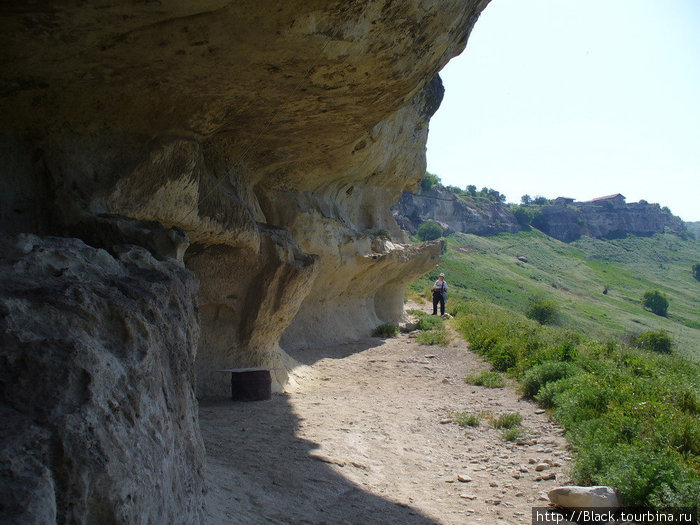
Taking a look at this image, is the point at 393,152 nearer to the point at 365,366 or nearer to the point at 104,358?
the point at 365,366

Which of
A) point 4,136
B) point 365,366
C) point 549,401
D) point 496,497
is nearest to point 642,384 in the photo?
point 549,401

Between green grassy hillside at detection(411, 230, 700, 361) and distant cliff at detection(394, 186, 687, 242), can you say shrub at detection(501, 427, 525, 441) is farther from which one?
distant cliff at detection(394, 186, 687, 242)

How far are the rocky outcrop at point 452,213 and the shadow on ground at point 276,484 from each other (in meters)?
50.1

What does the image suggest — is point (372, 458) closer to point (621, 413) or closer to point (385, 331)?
point (621, 413)

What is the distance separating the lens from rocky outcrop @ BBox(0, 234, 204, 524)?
189 cm

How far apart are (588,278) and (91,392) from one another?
215 ft

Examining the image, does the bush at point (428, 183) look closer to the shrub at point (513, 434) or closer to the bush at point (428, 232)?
the bush at point (428, 232)

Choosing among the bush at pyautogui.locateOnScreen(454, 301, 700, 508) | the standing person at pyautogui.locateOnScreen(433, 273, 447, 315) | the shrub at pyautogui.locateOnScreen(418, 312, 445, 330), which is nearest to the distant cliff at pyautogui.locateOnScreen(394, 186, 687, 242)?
the standing person at pyautogui.locateOnScreen(433, 273, 447, 315)

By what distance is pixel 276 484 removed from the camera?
420cm

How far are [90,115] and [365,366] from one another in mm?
6444

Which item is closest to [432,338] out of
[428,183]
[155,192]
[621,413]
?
[621,413]

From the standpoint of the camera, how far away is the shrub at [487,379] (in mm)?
8352

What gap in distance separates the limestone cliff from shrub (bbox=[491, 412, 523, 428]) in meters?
2.83

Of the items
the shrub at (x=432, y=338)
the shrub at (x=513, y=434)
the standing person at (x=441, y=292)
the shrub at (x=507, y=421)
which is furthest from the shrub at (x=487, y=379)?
the standing person at (x=441, y=292)
